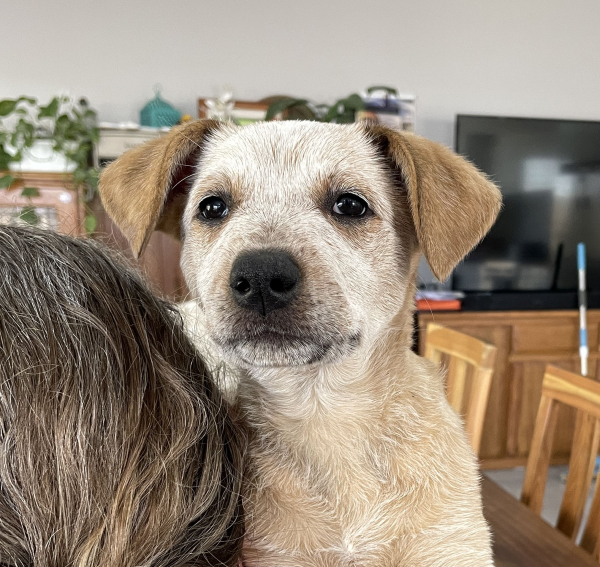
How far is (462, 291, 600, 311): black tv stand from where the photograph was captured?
2.72 m

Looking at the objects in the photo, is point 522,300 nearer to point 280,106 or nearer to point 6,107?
point 280,106

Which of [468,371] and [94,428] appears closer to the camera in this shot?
[94,428]

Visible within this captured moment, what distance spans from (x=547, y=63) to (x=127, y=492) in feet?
12.1

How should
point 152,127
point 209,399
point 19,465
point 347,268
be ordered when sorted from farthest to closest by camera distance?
point 152,127, point 347,268, point 209,399, point 19,465

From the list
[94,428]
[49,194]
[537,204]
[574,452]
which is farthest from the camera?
[537,204]

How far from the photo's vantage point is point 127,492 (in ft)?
1.59

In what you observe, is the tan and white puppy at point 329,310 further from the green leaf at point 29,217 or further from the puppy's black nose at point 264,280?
the green leaf at point 29,217

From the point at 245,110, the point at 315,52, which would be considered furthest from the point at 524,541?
the point at 315,52

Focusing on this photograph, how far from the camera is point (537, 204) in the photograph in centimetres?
297

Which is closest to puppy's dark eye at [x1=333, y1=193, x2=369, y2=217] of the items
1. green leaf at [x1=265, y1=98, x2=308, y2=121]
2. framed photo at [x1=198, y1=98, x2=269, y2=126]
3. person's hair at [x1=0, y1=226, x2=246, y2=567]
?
person's hair at [x1=0, y1=226, x2=246, y2=567]

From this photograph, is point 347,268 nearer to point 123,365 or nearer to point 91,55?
point 123,365

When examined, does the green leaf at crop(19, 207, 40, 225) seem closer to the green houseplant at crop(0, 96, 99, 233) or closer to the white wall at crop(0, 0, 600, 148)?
the green houseplant at crop(0, 96, 99, 233)

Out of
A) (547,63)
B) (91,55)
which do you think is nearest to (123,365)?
(91,55)

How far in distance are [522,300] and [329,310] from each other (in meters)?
2.48
